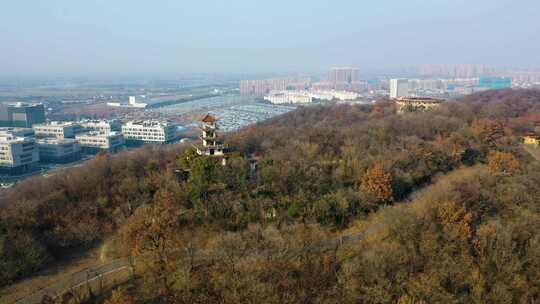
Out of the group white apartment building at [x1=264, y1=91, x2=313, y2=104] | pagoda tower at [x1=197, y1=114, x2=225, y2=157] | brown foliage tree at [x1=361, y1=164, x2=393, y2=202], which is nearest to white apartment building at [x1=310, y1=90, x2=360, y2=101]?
white apartment building at [x1=264, y1=91, x2=313, y2=104]

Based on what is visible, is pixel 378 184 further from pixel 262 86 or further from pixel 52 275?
pixel 262 86

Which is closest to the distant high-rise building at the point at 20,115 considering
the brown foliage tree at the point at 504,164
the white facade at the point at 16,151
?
the white facade at the point at 16,151

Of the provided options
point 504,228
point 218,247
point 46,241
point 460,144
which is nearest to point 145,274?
point 218,247

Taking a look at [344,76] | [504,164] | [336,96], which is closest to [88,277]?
[504,164]

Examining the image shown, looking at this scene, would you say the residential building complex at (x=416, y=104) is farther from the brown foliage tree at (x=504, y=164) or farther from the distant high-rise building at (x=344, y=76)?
the distant high-rise building at (x=344, y=76)

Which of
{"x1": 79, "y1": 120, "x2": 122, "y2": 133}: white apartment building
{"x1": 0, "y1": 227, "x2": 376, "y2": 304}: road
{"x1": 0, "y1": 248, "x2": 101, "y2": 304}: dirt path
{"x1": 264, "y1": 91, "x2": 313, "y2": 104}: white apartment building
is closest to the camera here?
{"x1": 0, "y1": 227, "x2": 376, "y2": 304}: road

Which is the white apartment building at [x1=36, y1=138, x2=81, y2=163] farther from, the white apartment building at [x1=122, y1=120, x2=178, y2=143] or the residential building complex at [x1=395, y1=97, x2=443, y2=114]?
the residential building complex at [x1=395, y1=97, x2=443, y2=114]
